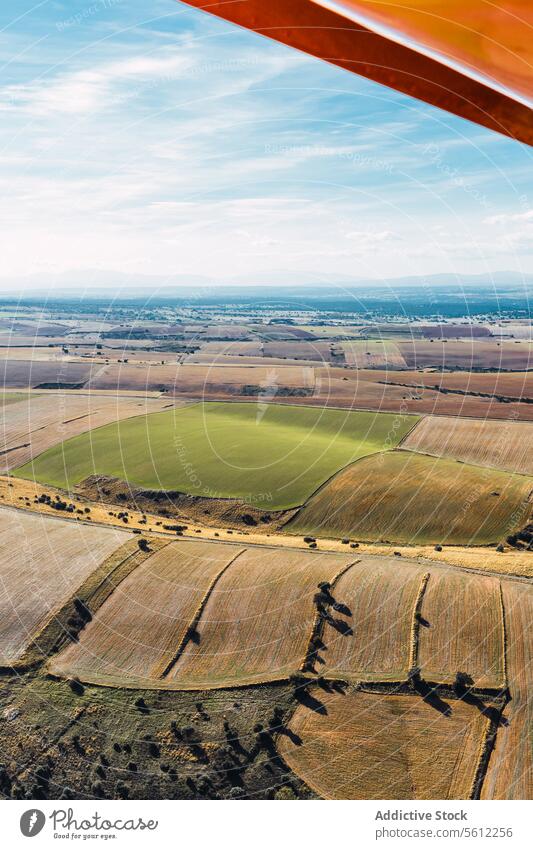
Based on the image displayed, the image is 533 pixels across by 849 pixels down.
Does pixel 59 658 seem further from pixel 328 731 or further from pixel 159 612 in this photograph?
pixel 328 731

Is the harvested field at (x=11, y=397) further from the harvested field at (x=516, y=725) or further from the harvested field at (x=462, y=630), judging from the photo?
the harvested field at (x=516, y=725)

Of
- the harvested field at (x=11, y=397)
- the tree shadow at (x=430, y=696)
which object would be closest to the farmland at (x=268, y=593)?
the tree shadow at (x=430, y=696)

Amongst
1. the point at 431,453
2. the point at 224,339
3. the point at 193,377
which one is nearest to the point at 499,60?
the point at 431,453

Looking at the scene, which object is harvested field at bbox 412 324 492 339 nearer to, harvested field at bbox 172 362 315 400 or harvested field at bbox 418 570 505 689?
harvested field at bbox 172 362 315 400

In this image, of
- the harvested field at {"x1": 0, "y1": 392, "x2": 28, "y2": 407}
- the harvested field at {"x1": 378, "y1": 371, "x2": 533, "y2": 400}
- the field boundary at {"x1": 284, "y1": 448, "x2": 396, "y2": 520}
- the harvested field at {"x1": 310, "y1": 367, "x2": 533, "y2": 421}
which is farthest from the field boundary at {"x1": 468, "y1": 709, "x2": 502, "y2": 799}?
the harvested field at {"x1": 0, "y1": 392, "x2": 28, "y2": 407}

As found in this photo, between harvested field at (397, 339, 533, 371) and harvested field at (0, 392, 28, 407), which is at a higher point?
harvested field at (397, 339, 533, 371)

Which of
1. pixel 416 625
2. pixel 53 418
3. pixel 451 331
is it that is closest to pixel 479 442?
pixel 416 625

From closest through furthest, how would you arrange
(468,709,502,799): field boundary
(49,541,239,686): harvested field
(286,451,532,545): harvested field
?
(468,709,502,799): field boundary < (49,541,239,686): harvested field < (286,451,532,545): harvested field
